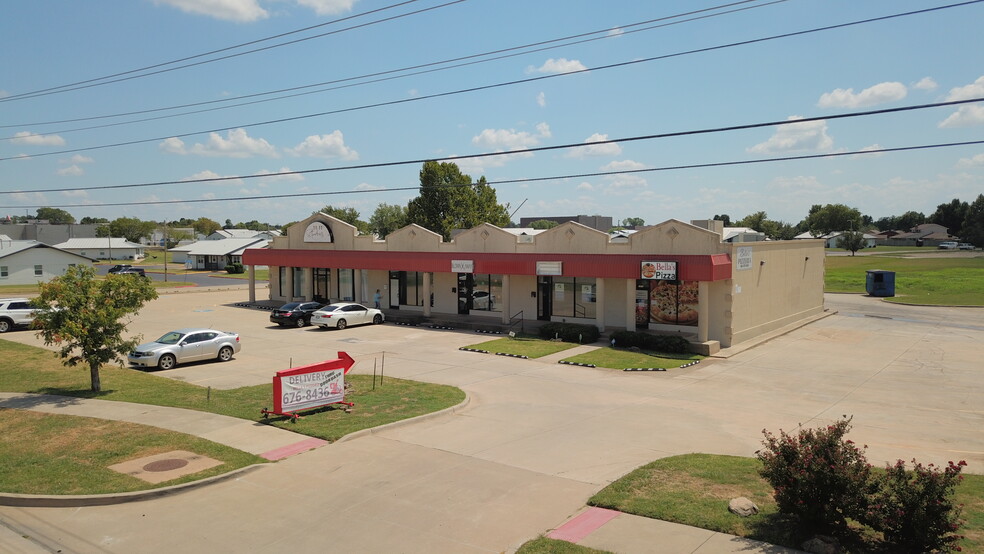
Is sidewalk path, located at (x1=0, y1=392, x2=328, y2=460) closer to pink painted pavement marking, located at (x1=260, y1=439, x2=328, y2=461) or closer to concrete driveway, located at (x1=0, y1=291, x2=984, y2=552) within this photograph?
pink painted pavement marking, located at (x1=260, y1=439, x2=328, y2=461)

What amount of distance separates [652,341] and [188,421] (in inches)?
756

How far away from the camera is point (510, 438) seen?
15844mm

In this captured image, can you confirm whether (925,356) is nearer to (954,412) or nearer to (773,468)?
(954,412)

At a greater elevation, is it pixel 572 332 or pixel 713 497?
pixel 572 332

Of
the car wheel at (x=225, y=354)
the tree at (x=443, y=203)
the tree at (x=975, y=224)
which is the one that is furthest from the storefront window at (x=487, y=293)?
the tree at (x=975, y=224)

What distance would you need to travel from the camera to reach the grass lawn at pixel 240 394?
1714 centimetres

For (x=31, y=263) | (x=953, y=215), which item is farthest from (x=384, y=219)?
Result: (x=953, y=215)

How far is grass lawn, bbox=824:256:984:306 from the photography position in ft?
166

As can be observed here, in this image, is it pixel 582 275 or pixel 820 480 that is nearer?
pixel 820 480

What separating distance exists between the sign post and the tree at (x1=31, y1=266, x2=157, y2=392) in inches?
230

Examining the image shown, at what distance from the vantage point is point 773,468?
9.59m

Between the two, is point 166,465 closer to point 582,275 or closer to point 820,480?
point 820,480

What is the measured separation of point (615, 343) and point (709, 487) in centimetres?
1833

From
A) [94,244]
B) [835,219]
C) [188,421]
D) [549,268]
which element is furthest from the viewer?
[835,219]
